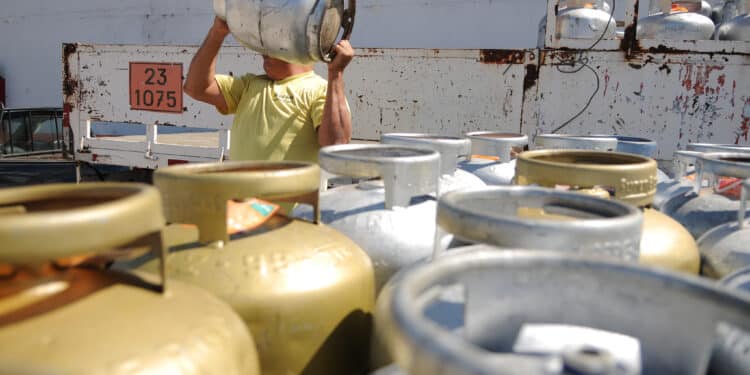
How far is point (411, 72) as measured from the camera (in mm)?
3562

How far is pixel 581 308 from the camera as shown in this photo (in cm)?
68

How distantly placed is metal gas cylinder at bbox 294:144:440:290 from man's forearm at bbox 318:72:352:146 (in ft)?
1.43

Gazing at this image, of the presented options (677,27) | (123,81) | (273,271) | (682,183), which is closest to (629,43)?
(682,183)

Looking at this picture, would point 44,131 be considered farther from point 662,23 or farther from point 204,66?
point 662,23

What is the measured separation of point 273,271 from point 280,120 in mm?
1033

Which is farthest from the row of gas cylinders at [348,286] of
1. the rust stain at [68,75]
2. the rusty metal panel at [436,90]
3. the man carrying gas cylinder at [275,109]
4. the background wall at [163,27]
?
the background wall at [163,27]

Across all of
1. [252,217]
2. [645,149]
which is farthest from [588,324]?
[645,149]

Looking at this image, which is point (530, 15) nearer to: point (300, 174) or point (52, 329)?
point (300, 174)

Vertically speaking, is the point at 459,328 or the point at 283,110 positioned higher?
the point at 283,110

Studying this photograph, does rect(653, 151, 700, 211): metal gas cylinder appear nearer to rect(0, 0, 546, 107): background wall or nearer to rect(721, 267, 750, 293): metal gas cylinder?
rect(721, 267, 750, 293): metal gas cylinder

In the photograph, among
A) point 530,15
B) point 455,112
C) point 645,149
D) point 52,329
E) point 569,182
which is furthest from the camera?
point 530,15

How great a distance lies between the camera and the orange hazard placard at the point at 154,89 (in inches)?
161

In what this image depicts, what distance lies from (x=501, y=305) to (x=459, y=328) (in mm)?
135

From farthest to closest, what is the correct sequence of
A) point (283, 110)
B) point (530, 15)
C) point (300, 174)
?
1. point (530, 15)
2. point (283, 110)
3. point (300, 174)
